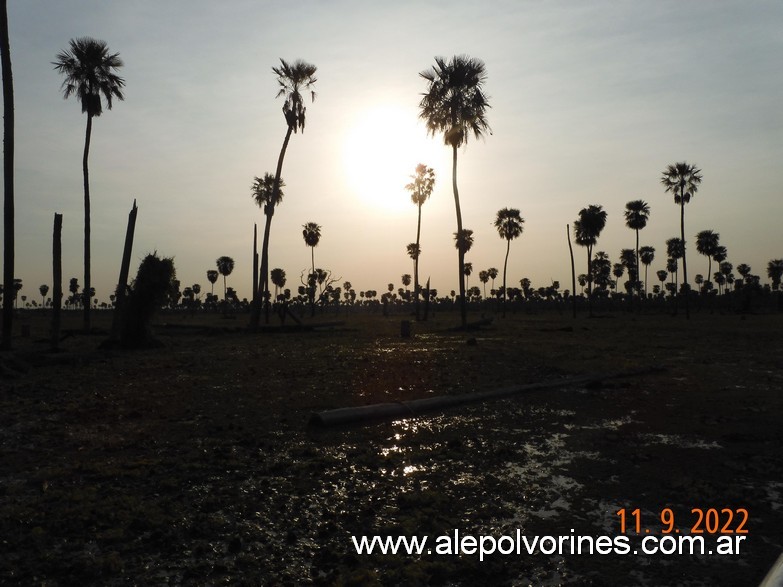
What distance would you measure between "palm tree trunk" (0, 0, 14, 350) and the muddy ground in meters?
5.96

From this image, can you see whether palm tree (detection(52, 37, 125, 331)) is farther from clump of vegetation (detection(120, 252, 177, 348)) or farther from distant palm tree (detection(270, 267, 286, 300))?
distant palm tree (detection(270, 267, 286, 300))

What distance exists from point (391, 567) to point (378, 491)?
1873 mm

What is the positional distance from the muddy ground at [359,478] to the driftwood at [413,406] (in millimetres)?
257

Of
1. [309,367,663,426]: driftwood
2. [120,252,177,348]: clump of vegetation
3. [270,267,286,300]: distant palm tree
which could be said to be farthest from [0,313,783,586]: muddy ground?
[270,267,286,300]: distant palm tree

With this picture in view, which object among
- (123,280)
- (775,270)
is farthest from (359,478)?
(775,270)

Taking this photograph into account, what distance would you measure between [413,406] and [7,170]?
1669 centimetres

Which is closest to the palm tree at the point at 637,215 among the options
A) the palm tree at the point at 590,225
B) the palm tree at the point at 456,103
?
the palm tree at the point at 590,225

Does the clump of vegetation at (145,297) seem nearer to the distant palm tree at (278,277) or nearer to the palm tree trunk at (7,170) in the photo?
the palm tree trunk at (7,170)

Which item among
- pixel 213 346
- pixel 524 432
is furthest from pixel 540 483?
pixel 213 346

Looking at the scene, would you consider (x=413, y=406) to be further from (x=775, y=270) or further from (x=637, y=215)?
(x=775, y=270)

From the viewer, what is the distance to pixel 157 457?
772cm

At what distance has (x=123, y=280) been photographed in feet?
79.2

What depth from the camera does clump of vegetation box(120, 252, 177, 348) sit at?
22.9m

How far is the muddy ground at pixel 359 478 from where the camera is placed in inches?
183
